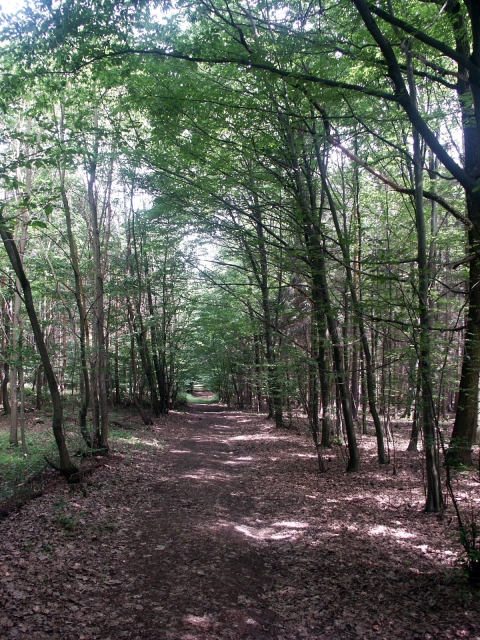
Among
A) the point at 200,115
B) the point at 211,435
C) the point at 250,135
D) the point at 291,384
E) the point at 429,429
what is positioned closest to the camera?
the point at 429,429

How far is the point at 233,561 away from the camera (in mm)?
5184

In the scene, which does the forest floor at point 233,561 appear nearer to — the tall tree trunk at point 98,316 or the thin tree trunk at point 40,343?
the thin tree trunk at point 40,343

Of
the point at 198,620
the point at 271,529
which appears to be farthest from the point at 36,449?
the point at 198,620

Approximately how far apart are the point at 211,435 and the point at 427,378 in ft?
47.5

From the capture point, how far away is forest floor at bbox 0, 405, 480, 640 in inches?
148

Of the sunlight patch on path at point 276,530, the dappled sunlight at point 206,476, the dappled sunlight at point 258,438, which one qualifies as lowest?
the dappled sunlight at point 258,438

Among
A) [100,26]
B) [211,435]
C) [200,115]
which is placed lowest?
[211,435]

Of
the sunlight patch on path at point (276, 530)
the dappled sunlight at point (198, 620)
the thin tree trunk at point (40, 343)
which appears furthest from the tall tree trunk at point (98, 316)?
the dappled sunlight at point (198, 620)

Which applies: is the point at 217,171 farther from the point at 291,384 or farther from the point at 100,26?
the point at 291,384

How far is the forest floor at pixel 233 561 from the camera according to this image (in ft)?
12.3

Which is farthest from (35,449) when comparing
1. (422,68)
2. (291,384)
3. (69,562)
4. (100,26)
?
(422,68)

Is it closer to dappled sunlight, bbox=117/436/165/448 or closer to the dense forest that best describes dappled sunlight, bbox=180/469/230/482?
the dense forest

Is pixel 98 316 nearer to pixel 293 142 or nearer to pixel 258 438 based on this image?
pixel 293 142

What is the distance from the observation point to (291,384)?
12.0m
